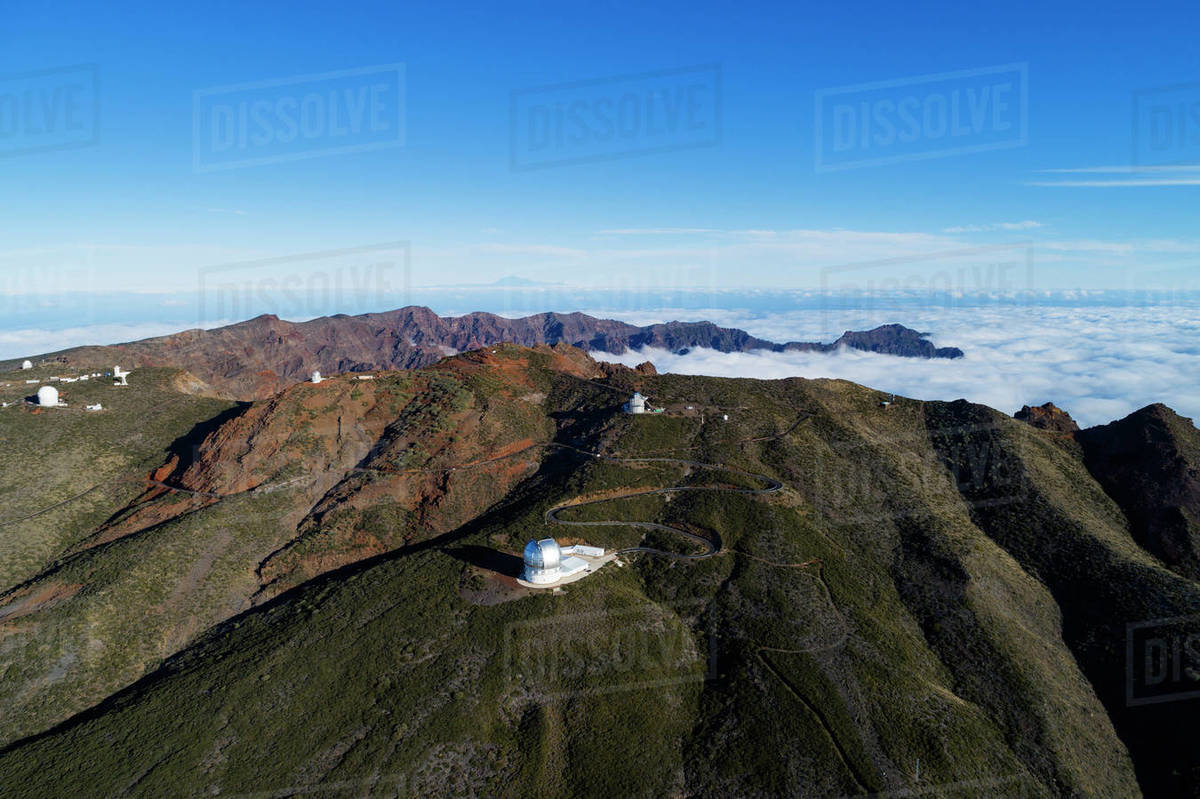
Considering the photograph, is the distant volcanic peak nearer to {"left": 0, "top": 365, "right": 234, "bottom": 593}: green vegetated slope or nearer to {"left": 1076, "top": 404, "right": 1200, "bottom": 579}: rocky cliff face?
{"left": 1076, "top": 404, "right": 1200, "bottom": 579}: rocky cliff face

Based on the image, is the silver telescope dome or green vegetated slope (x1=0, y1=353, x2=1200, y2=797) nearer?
green vegetated slope (x1=0, y1=353, x2=1200, y2=797)

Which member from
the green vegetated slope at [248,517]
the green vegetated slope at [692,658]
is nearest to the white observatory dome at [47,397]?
the green vegetated slope at [248,517]

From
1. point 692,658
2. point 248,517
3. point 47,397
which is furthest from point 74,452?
point 692,658

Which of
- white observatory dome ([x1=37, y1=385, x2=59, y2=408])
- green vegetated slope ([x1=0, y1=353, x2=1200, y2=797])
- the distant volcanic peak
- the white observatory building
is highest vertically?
white observatory dome ([x1=37, y1=385, x2=59, y2=408])

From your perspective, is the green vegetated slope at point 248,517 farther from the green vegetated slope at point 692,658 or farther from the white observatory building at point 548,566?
the white observatory building at point 548,566

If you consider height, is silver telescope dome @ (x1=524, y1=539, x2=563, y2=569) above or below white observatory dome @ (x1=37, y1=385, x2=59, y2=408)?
below

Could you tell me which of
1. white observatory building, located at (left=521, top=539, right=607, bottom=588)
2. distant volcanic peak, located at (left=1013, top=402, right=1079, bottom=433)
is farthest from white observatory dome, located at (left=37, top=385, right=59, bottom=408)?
distant volcanic peak, located at (left=1013, top=402, right=1079, bottom=433)

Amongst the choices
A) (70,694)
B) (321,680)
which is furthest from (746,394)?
(70,694)

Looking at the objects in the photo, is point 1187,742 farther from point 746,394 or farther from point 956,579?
point 746,394
